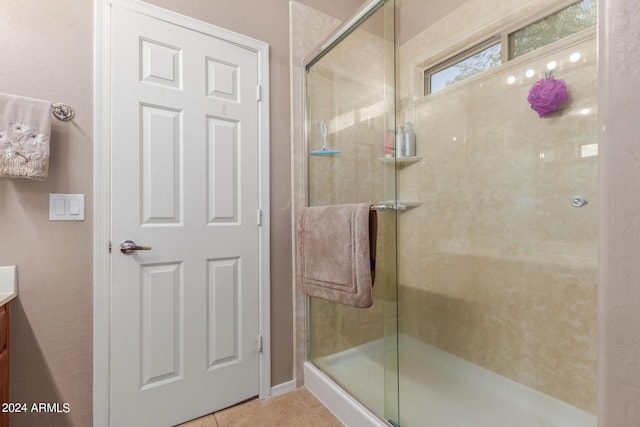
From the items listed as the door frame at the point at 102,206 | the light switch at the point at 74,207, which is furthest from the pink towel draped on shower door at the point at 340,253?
the light switch at the point at 74,207

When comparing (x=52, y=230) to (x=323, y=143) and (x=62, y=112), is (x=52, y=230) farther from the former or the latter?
(x=323, y=143)

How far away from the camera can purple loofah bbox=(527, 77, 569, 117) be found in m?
1.31

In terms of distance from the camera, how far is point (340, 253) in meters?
1.31

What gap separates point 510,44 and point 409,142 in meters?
0.73

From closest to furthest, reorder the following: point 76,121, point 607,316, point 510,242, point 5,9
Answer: point 607,316, point 5,9, point 76,121, point 510,242

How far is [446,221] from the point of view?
1.84 m

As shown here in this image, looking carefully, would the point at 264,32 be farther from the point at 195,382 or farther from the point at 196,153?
the point at 195,382

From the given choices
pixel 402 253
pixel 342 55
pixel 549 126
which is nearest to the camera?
pixel 549 126

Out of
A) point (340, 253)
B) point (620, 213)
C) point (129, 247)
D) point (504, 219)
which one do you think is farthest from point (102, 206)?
point (504, 219)

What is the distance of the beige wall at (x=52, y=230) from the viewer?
3.67 feet

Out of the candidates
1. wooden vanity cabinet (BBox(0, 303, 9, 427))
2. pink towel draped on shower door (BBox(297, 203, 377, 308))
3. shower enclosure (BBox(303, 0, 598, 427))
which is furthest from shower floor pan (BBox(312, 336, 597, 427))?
wooden vanity cabinet (BBox(0, 303, 9, 427))

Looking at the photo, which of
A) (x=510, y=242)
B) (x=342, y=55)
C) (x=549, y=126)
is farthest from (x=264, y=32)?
(x=510, y=242)

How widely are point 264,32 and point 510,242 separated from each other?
1817 mm

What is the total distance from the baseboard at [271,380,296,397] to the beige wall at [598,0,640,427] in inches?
61.6
